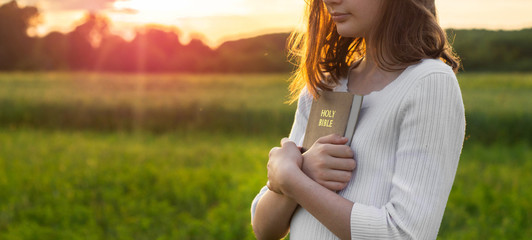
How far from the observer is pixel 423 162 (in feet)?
3.20

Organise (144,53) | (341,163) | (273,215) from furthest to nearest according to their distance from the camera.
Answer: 1. (144,53)
2. (273,215)
3. (341,163)

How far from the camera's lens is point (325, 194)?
107 cm

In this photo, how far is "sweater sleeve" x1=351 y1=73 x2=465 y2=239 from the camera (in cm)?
97

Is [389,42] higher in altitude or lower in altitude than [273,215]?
higher

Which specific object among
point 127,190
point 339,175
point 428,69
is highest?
point 428,69

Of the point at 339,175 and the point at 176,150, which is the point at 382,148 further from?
the point at 176,150

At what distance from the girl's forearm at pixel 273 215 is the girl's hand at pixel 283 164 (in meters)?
0.03

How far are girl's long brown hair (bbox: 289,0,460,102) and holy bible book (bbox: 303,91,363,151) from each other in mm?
56

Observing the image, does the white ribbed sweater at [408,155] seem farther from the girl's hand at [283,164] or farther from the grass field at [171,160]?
the grass field at [171,160]

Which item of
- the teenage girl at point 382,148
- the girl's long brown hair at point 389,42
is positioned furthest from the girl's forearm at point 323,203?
the girl's long brown hair at point 389,42

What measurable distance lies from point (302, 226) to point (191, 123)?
801cm

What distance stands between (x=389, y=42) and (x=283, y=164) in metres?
0.34

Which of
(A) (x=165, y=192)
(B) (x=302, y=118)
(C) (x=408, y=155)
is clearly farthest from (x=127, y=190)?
(C) (x=408, y=155)

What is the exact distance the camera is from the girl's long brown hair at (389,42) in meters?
1.09
